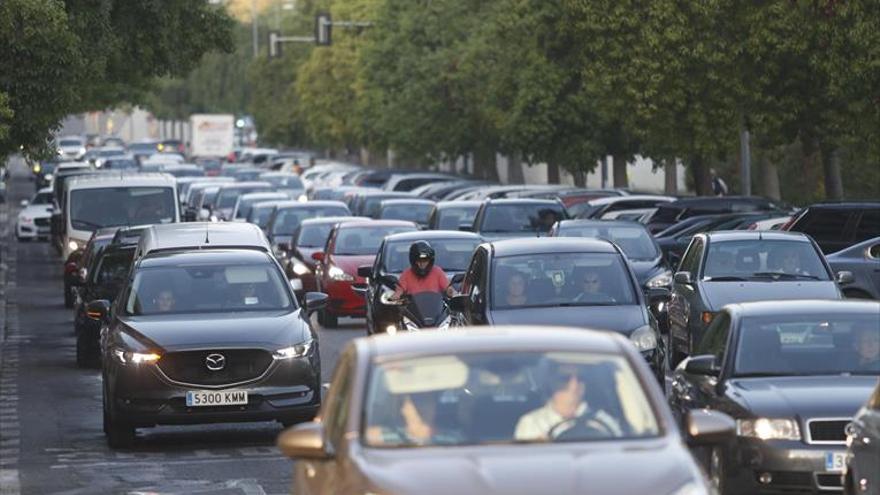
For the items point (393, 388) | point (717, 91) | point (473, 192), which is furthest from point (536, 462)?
point (473, 192)

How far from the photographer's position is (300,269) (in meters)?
36.6

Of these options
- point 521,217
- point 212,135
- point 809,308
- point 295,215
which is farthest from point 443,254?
point 212,135

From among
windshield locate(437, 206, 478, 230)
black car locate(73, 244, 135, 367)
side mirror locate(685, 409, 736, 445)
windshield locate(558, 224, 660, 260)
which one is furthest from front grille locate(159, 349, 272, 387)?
windshield locate(437, 206, 478, 230)

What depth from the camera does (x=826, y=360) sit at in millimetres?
14445

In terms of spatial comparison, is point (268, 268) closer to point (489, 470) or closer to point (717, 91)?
point (489, 470)

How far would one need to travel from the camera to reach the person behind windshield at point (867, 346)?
14.3 metres

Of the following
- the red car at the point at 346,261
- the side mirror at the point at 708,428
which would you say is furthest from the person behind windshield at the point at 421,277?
the side mirror at the point at 708,428

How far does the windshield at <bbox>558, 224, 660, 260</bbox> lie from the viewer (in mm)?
30484

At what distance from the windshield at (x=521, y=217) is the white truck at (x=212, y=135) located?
85.3m

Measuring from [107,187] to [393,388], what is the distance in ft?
97.2

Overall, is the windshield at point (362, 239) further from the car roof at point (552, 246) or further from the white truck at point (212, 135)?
the white truck at point (212, 135)

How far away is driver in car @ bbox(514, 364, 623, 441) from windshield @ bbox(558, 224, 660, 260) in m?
20.8

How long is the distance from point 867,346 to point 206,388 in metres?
6.10

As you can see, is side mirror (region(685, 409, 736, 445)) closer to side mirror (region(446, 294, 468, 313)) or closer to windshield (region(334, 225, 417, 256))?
side mirror (region(446, 294, 468, 313))
